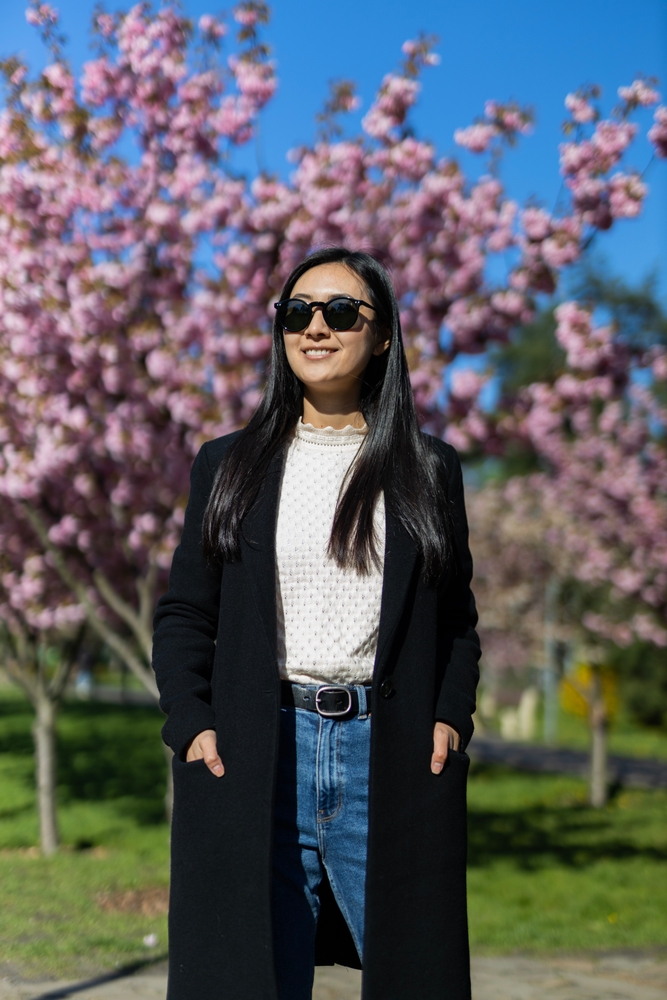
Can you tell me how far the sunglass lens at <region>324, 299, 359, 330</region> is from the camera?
2.46 meters

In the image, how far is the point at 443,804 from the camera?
7.32 ft

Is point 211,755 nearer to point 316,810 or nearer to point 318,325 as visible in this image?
point 316,810

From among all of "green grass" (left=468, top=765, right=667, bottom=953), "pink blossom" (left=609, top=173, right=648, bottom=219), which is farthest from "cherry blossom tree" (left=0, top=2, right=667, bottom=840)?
"green grass" (left=468, top=765, right=667, bottom=953)

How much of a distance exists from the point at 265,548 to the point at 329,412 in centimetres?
42

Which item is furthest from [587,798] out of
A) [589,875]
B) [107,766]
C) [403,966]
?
[403,966]

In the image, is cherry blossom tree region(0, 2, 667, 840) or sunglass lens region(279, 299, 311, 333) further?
cherry blossom tree region(0, 2, 667, 840)

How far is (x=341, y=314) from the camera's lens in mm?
2467

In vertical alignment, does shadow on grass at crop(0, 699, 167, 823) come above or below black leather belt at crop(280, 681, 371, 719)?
below

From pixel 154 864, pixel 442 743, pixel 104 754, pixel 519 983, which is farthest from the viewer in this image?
pixel 104 754

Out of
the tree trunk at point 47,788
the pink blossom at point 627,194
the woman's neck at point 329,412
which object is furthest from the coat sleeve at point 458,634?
the tree trunk at point 47,788

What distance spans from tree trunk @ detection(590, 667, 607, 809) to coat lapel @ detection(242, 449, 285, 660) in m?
11.4

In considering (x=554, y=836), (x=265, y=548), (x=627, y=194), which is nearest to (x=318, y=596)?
(x=265, y=548)

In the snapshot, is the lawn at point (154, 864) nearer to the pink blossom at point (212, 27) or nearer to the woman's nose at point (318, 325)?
the woman's nose at point (318, 325)

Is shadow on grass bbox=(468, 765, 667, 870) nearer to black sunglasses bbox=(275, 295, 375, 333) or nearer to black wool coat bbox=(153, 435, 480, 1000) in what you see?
black wool coat bbox=(153, 435, 480, 1000)
